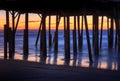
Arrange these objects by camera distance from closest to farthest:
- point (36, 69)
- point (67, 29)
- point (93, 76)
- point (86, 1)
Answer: point (93, 76), point (36, 69), point (86, 1), point (67, 29)

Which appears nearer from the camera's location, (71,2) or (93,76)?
(93,76)

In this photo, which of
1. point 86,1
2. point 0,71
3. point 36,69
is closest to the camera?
point 0,71

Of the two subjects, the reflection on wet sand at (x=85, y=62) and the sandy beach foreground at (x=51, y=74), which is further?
the reflection on wet sand at (x=85, y=62)

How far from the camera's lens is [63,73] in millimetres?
11461

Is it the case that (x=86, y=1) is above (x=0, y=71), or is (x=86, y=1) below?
above

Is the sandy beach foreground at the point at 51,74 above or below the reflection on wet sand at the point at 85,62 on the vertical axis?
above

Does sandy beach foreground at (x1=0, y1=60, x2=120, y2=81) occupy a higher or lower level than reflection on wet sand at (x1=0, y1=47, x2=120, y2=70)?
higher

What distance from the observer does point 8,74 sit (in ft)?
36.7

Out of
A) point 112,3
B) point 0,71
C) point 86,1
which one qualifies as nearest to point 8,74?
point 0,71

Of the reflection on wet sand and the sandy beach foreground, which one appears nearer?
the sandy beach foreground

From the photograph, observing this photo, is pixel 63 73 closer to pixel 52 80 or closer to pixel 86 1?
pixel 52 80

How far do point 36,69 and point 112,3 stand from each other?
570 cm

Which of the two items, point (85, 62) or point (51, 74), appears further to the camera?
point (85, 62)

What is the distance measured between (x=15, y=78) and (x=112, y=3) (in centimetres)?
752
